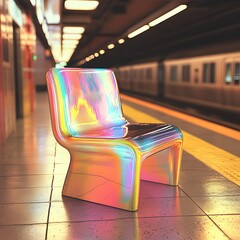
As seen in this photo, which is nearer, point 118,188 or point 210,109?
point 118,188

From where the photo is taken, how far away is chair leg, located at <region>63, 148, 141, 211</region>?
3.07 m

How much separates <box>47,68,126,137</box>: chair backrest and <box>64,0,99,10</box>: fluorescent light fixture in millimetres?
5813

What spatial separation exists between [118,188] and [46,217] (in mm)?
618

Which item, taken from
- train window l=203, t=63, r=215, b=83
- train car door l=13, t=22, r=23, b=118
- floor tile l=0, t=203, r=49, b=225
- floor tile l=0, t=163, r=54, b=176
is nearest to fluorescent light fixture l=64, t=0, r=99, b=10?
train car door l=13, t=22, r=23, b=118

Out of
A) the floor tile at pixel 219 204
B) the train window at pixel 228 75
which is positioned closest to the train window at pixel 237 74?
the train window at pixel 228 75

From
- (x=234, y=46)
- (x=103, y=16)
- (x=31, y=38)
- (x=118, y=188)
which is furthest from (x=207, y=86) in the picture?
(x=118, y=188)

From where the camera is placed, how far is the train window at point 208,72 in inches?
505

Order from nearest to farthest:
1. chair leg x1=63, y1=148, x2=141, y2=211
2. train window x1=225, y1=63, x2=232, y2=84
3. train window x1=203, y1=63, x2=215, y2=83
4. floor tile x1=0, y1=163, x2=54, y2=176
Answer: chair leg x1=63, y1=148, x2=141, y2=211 < floor tile x1=0, y1=163, x2=54, y2=176 < train window x1=225, y1=63, x2=232, y2=84 < train window x1=203, y1=63, x2=215, y2=83

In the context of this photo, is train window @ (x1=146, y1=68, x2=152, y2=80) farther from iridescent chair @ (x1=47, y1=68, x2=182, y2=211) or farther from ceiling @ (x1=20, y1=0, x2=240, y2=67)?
iridescent chair @ (x1=47, y1=68, x2=182, y2=211)

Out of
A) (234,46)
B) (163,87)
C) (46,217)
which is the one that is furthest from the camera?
(163,87)

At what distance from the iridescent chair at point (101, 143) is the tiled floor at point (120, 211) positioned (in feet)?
0.41

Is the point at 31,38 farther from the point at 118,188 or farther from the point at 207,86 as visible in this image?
the point at 118,188

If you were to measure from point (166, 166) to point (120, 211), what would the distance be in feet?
3.02

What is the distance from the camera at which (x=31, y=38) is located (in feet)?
38.1
